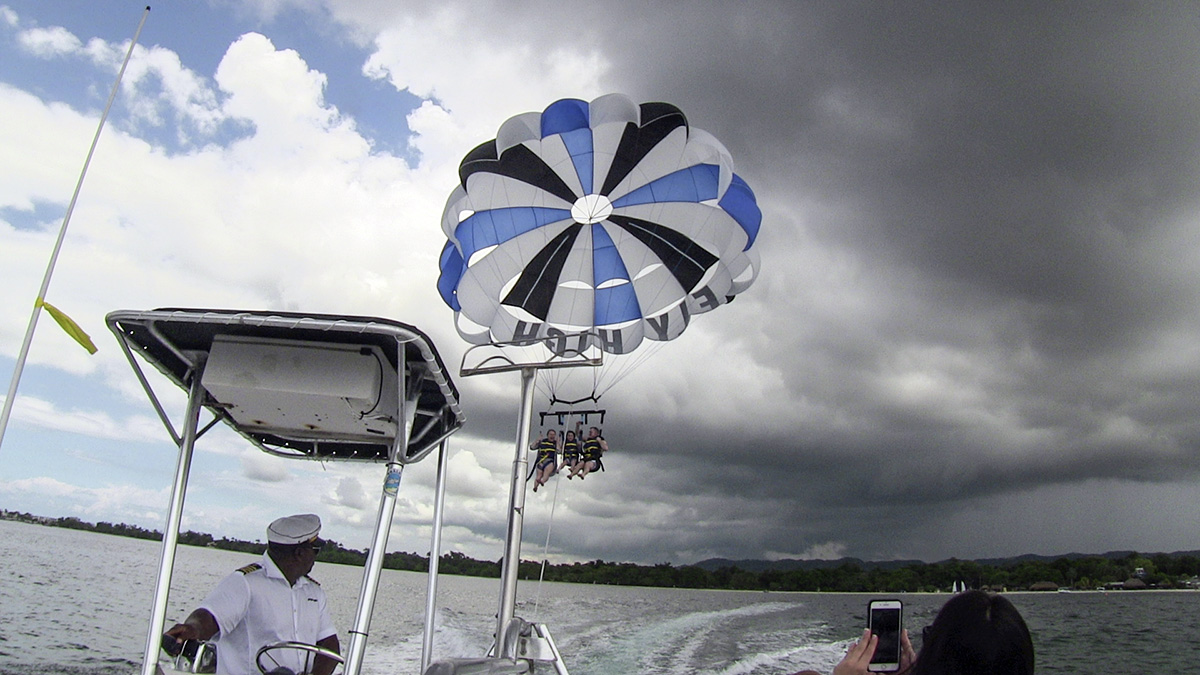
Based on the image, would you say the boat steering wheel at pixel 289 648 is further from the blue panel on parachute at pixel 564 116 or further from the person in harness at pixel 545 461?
the blue panel on parachute at pixel 564 116

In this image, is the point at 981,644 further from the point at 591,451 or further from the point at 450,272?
the point at 450,272

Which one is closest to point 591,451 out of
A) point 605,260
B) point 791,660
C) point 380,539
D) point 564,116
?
point 605,260

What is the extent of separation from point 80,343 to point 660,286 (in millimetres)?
6349

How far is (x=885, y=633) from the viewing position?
1.67 metres

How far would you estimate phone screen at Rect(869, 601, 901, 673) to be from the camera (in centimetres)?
162

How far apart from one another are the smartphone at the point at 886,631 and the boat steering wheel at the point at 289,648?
3.01 m

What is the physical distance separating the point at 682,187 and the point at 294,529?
598 centimetres

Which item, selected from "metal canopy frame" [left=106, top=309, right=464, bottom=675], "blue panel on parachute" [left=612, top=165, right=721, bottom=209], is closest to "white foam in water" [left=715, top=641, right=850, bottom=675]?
"blue panel on parachute" [left=612, top=165, right=721, bottom=209]

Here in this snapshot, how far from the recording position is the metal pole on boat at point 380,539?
3.82 meters

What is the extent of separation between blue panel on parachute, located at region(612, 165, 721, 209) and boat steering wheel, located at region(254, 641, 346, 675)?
6.22 meters

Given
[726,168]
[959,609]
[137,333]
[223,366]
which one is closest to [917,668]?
[959,609]

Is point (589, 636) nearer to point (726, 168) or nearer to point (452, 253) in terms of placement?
point (452, 253)

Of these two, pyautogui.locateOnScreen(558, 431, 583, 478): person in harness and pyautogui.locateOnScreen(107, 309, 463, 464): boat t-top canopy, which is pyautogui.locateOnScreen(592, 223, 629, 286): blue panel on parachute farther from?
pyautogui.locateOnScreen(107, 309, 463, 464): boat t-top canopy

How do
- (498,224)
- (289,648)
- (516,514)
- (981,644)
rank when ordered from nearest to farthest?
(981,644), (289,648), (516,514), (498,224)
